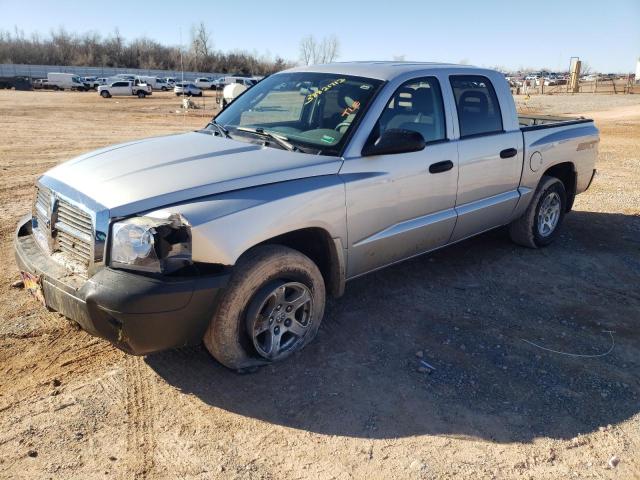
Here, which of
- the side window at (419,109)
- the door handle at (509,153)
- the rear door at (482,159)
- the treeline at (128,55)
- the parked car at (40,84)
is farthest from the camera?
the treeline at (128,55)

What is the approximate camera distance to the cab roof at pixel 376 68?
14.0ft

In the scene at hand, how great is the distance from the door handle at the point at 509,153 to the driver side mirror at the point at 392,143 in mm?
1571

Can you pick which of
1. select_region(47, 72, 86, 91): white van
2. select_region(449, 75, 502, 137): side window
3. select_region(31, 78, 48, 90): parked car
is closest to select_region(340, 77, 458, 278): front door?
select_region(449, 75, 502, 137): side window

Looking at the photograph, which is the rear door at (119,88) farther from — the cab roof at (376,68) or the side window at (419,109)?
the side window at (419,109)

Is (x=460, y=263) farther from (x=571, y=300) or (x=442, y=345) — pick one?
(x=442, y=345)

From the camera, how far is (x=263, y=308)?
11.2 feet

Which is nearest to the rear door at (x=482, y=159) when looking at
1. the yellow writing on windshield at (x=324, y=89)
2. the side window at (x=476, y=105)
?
the side window at (x=476, y=105)

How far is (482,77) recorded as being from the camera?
5125 millimetres

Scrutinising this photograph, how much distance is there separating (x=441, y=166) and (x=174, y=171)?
2148mm

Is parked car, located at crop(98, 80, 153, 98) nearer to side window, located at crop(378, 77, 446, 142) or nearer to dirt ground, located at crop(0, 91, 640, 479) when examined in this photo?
dirt ground, located at crop(0, 91, 640, 479)

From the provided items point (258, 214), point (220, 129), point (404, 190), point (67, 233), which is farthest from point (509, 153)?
point (67, 233)

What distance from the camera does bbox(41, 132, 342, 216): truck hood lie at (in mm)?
3053

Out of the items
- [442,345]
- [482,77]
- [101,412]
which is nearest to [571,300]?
[442,345]

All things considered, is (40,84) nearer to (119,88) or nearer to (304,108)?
(119,88)
